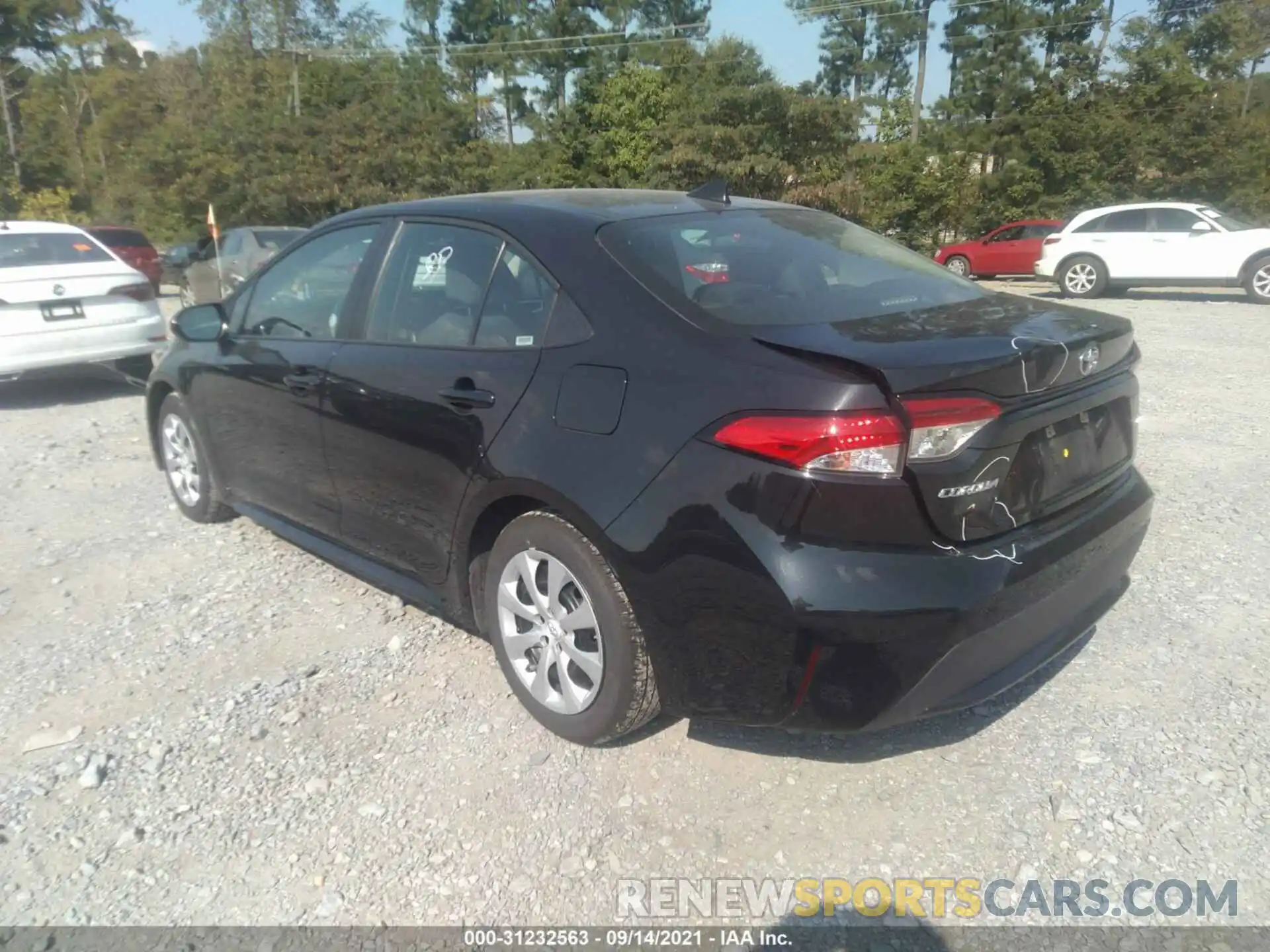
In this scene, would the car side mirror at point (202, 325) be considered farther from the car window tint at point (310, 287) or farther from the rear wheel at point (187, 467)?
the rear wheel at point (187, 467)

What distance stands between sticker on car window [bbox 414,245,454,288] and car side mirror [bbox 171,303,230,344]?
1.46 m

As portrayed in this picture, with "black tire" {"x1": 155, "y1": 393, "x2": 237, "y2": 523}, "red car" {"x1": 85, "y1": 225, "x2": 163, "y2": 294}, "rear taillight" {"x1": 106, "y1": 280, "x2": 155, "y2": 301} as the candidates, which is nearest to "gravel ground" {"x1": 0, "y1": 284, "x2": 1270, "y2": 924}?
"black tire" {"x1": 155, "y1": 393, "x2": 237, "y2": 523}

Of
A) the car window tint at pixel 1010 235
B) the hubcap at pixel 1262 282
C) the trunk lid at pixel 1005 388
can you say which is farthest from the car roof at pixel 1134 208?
the trunk lid at pixel 1005 388

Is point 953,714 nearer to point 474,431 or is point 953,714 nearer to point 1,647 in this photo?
point 474,431

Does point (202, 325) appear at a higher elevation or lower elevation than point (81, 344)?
higher

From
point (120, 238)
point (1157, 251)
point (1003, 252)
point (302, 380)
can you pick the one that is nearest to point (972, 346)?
point (302, 380)

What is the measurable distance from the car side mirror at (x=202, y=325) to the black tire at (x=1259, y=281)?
15.9 m

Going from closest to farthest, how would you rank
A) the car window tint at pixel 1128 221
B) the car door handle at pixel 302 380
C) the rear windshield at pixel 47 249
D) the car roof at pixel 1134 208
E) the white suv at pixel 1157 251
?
1. the car door handle at pixel 302 380
2. the rear windshield at pixel 47 249
3. the white suv at pixel 1157 251
4. the car roof at pixel 1134 208
5. the car window tint at pixel 1128 221

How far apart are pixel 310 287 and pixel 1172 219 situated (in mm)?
16183

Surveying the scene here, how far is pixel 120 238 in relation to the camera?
18.2 meters

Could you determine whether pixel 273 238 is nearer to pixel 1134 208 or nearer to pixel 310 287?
pixel 310 287


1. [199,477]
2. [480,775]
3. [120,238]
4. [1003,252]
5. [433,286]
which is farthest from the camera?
[1003,252]

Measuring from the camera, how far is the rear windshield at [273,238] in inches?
523

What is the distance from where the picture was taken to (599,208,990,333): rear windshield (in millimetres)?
2822
